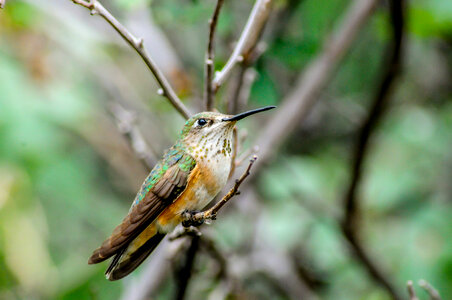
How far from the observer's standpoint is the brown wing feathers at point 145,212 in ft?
7.95

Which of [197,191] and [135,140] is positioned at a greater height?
[135,140]

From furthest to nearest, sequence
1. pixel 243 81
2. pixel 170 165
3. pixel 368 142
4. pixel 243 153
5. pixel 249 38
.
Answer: pixel 368 142 → pixel 243 153 → pixel 243 81 → pixel 249 38 → pixel 170 165

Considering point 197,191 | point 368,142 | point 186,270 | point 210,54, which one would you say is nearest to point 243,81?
point 210,54

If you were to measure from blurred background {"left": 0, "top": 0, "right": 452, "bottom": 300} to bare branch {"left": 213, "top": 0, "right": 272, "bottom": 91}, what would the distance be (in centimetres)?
57

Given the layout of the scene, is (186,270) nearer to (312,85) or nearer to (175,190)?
(175,190)

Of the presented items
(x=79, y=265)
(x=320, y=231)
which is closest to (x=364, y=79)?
(x=320, y=231)

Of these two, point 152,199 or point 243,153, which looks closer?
point 152,199

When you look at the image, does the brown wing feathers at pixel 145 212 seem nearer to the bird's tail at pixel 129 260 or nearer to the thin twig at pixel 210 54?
the bird's tail at pixel 129 260

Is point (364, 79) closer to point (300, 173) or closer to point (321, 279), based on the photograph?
point (300, 173)

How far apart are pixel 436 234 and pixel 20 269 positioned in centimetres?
307

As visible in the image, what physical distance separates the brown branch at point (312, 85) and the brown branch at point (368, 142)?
45 centimetres

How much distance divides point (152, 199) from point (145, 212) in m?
0.07

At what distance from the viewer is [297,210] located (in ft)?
16.7

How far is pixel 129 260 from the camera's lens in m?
2.73
